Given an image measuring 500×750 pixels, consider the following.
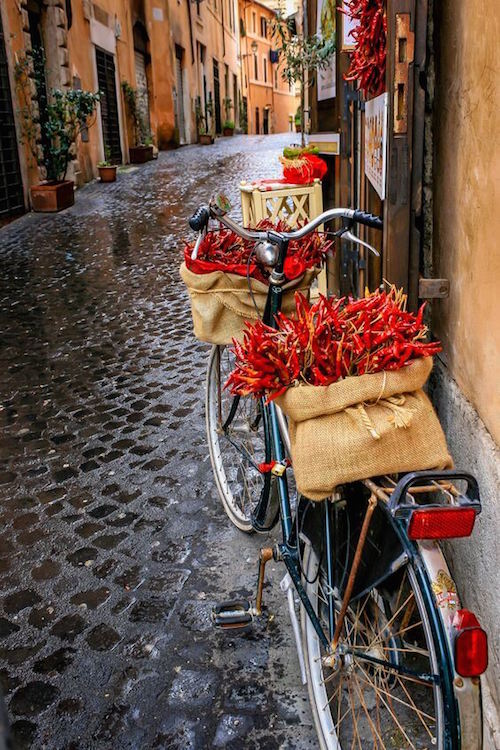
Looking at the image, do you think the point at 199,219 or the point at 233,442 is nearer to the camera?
the point at 199,219

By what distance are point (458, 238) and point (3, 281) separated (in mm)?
6610

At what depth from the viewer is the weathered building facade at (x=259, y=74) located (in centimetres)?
4694

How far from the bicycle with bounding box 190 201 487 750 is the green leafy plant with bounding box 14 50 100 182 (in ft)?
36.5

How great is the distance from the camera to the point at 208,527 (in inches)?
125

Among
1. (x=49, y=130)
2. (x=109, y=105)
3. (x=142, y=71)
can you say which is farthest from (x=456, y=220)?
(x=142, y=71)

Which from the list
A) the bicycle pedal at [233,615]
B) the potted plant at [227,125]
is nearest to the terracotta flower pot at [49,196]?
the bicycle pedal at [233,615]

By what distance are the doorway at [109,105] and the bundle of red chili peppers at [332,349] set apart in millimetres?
16867

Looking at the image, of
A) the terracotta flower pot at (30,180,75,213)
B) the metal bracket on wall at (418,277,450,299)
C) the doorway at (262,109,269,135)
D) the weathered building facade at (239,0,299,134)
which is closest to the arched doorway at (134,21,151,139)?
the terracotta flower pot at (30,180,75,213)

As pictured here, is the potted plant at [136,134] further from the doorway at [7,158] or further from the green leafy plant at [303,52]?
the green leafy plant at [303,52]

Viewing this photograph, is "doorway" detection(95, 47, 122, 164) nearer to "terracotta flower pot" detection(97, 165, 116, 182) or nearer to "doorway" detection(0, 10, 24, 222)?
"terracotta flower pot" detection(97, 165, 116, 182)

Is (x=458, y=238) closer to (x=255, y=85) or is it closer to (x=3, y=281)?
(x=3, y=281)

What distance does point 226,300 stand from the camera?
→ 254 cm

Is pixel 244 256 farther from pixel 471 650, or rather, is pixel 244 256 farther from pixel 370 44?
pixel 471 650

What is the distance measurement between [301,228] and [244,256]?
260mm
